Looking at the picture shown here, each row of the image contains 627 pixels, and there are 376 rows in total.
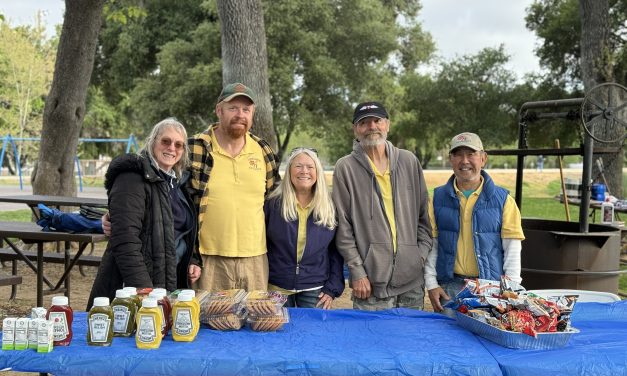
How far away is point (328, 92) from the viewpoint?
22.6 m

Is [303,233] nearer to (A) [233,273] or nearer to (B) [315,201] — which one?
(B) [315,201]

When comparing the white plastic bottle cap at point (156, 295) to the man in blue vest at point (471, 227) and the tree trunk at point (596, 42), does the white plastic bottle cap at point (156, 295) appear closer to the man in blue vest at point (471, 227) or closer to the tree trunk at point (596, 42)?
the man in blue vest at point (471, 227)

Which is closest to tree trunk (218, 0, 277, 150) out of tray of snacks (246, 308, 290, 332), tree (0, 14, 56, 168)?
tray of snacks (246, 308, 290, 332)

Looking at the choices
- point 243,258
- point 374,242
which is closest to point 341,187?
point 374,242

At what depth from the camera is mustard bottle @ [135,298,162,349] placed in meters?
2.42

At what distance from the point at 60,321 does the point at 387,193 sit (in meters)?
1.87

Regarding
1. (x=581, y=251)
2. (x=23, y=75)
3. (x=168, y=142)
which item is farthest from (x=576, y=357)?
(x=23, y=75)

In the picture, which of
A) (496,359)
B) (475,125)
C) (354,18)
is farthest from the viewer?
(475,125)

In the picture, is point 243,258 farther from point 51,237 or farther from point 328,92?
point 328,92

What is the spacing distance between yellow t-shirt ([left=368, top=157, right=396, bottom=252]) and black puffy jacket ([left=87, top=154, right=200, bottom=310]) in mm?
1170

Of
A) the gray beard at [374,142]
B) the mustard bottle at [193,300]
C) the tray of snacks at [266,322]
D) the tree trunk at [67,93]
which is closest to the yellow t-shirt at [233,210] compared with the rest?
the gray beard at [374,142]

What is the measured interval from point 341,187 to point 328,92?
1933 centimetres

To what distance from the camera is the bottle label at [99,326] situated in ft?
7.93

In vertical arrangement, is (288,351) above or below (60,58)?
below
